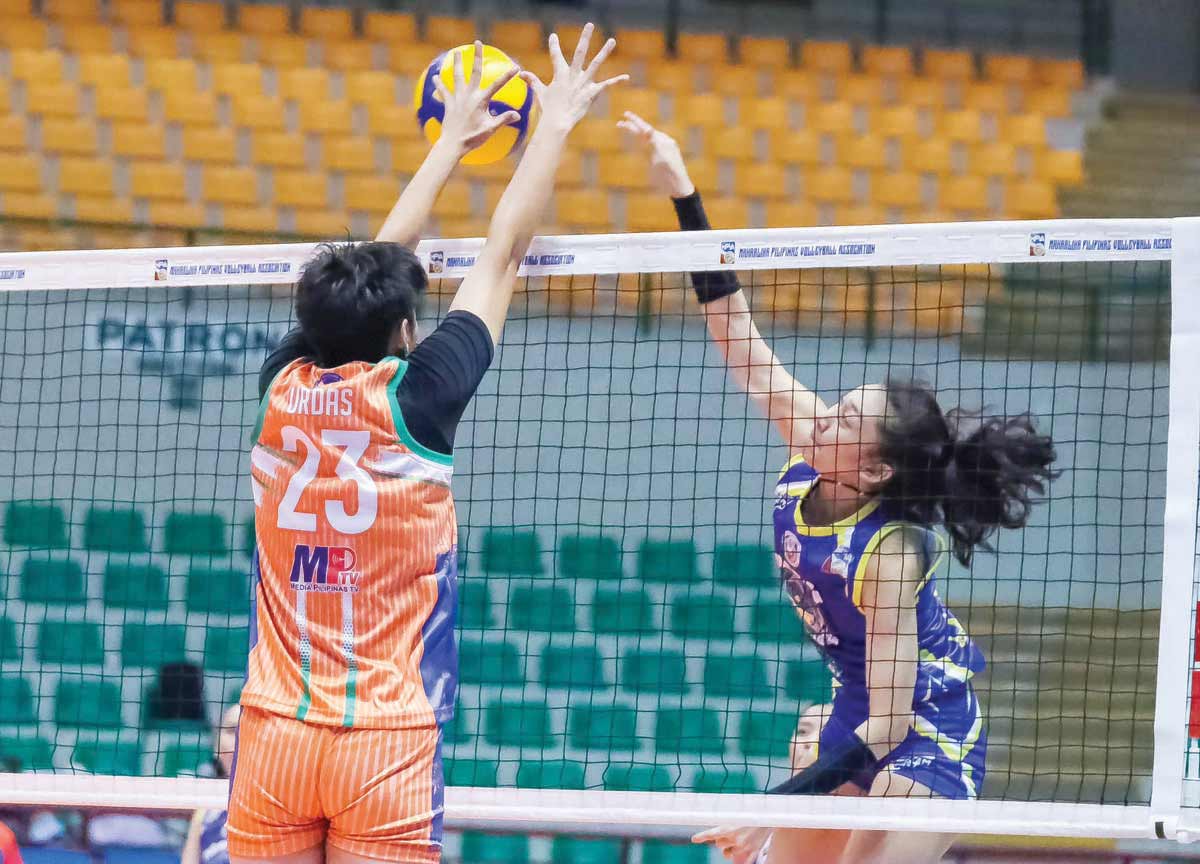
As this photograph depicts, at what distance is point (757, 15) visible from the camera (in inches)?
585

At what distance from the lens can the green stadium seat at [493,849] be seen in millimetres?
8359

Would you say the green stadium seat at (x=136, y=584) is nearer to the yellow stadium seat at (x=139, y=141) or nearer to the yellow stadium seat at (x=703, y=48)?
the yellow stadium seat at (x=139, y=141)

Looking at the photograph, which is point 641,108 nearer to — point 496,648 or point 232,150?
point 232,150

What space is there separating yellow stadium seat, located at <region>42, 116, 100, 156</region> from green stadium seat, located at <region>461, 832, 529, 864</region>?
20.8 ft

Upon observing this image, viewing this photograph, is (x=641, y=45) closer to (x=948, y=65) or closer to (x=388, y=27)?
(x=388, y=27)

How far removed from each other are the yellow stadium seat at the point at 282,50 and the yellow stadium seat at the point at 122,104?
1.21 metres

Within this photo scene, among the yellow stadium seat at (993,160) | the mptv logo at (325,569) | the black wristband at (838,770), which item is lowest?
the black wristband at (838,770)

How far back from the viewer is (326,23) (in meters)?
13.1

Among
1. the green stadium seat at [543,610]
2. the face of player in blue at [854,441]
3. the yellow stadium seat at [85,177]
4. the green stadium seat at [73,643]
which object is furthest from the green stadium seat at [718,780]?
the yellow stadium seat at [85,177]

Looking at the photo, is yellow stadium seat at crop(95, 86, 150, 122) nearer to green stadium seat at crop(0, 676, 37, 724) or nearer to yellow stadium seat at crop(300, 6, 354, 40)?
yellow stadium seat at crop(300, 6, 354, 40)

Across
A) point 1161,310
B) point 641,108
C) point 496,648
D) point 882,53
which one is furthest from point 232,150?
point 1161,310

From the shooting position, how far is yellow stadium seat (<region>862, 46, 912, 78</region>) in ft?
45.4

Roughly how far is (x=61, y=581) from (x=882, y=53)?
909cm

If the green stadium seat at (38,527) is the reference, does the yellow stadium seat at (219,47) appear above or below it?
above
